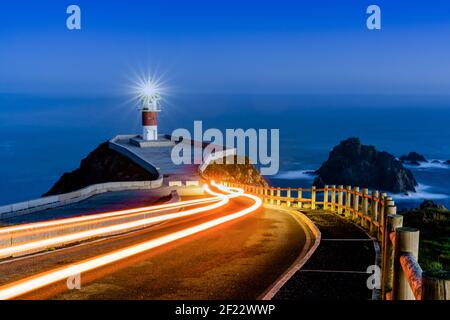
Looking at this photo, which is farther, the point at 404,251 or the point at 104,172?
the point at 104,172

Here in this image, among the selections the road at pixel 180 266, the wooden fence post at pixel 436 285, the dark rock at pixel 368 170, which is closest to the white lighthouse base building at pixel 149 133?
the dark rock at pixel 368 170

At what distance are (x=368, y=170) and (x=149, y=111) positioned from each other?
172 feet

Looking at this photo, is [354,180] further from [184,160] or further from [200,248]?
[200,248]

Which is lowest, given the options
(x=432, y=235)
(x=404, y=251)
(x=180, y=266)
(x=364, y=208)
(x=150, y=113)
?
(x=432, y=235)

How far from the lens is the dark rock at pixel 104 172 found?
5528 centimetres

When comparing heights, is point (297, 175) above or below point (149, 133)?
below

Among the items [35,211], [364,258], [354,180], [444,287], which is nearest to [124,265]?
[364,258]

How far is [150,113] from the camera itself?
250ft

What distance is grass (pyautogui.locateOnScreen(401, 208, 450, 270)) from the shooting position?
43.7 ft

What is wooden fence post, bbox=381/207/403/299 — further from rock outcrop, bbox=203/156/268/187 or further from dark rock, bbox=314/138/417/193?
dark rock, bbox=314/138/417/193

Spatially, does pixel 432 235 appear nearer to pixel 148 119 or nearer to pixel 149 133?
pixel 149 133

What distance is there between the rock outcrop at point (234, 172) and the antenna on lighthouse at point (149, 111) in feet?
46.8

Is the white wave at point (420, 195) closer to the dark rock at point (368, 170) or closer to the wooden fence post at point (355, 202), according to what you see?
the dark rock at point (368, 170)

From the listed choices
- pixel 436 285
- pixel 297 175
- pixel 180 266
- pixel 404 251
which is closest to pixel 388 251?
pixel 404 251
